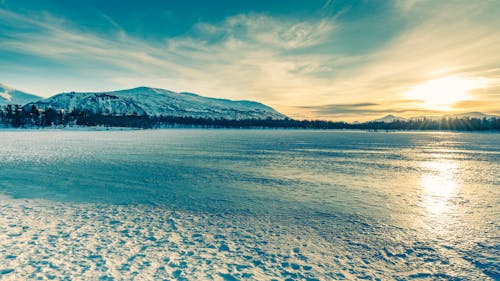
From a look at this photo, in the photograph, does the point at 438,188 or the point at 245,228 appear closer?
the point at 245,228

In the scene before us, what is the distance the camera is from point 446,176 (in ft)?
67.5

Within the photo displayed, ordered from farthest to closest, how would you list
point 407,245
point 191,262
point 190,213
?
point 190,213
point 407,245
point 191,262

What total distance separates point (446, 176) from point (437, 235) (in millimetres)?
14112

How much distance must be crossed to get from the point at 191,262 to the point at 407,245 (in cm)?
659

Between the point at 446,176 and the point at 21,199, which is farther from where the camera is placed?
the point at 446,176

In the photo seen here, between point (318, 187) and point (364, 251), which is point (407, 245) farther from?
point (318, 187)

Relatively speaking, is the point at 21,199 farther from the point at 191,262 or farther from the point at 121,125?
the point at 121,125

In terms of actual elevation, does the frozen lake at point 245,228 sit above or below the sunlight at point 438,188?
below

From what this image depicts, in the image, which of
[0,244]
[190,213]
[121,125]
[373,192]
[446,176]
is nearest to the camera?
[0,244]

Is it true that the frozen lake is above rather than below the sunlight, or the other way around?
below

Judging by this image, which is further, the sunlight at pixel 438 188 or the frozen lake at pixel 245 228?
the sunlight at pixel 438 188

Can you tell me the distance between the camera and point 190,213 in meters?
11.2

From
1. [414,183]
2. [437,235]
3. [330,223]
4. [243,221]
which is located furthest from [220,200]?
[414,183]

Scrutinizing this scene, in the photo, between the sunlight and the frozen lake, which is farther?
the sunlight
